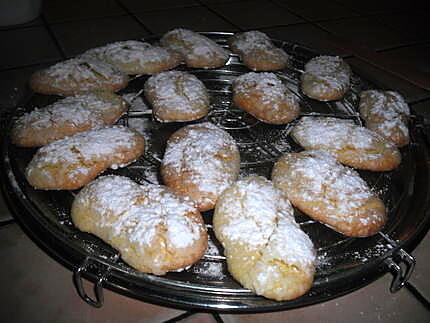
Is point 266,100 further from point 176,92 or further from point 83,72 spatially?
point 83,72

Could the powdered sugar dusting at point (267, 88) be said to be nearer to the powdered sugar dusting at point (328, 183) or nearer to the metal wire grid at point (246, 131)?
the metal wire grid at point (246, 131)

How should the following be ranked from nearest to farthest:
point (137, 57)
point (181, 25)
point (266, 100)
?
point (266, 100)
point (137, 57)
point (181, 25)

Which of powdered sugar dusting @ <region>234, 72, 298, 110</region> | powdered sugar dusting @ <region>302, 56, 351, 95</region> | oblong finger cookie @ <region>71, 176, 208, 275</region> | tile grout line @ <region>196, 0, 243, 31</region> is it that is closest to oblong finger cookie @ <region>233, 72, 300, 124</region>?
powdered sugar dusting @ <region>234, 72, 298, 110</region>

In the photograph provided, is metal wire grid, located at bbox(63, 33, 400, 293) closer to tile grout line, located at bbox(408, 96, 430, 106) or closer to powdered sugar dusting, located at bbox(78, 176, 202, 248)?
powdered sugar dusting, located at bbox(78, 176, 202, 248)

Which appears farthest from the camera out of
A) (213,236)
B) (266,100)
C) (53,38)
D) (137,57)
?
(53,38)

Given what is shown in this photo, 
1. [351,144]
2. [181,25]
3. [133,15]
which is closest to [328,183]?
[351,144]

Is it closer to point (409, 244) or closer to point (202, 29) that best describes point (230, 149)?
point (409, 244)

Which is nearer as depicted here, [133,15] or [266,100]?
[266,100]
